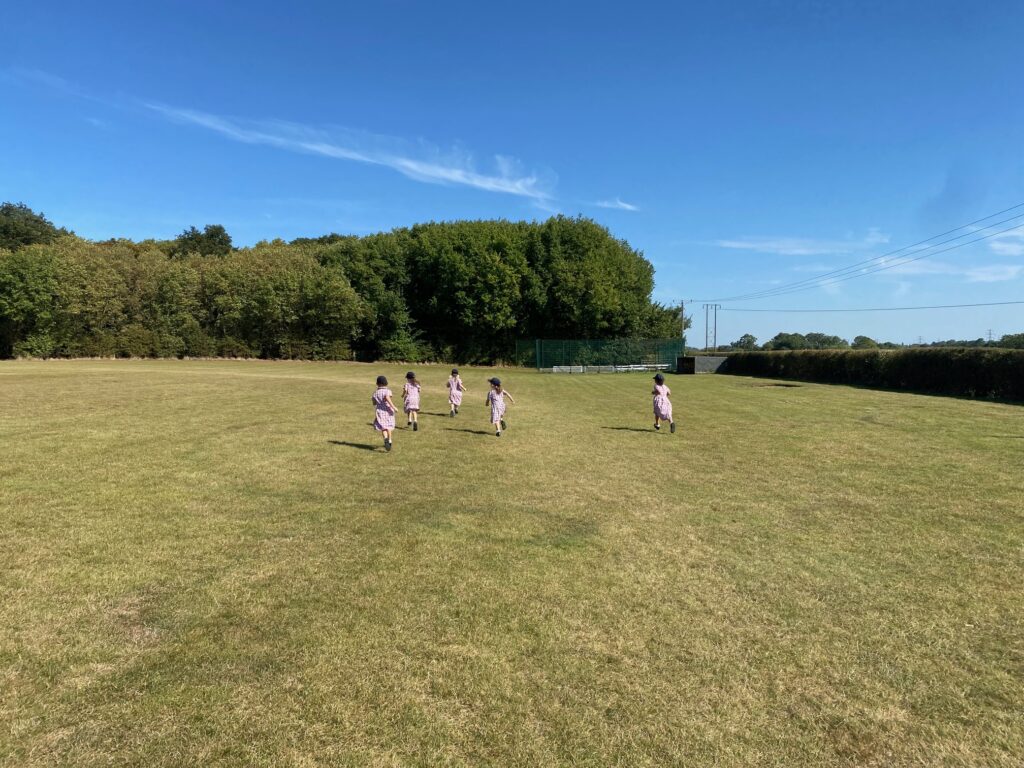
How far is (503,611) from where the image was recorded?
15.1 feet

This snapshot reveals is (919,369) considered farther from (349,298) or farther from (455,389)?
(349,298)

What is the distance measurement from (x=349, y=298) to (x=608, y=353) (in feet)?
78.9

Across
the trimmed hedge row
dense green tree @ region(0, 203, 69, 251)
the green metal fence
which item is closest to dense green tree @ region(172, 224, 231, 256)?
dense green tree @ region(0, 203, 69, 251)

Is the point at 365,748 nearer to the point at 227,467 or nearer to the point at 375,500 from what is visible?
the point at 375,500

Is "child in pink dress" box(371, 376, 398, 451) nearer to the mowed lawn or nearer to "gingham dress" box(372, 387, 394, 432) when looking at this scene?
"gingham dress" box(372, 387, 394, 432)

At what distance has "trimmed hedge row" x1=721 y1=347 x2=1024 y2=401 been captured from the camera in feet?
76.7

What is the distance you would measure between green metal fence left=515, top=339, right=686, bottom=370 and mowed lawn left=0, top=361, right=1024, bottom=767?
37.6m

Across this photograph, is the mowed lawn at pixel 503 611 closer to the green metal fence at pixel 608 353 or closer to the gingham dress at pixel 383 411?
the gingham dress at pixel 383 411

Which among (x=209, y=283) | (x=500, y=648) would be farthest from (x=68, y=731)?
(x=209, y=283)

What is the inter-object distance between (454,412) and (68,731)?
47.2 ft

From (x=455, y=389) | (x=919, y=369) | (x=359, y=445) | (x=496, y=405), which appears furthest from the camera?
(x=919, y=369)

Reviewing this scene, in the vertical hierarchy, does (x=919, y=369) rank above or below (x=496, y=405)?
above

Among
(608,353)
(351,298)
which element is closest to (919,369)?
(608,353)

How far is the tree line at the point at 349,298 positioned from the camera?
49844 millimetres
